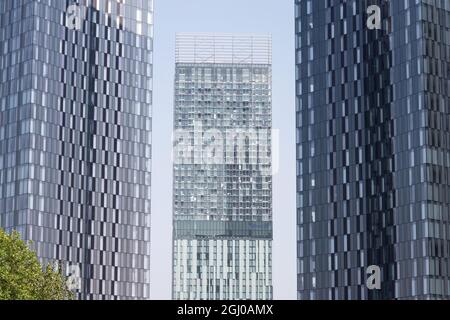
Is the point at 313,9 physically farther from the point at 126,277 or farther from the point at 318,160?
the point at 126,277

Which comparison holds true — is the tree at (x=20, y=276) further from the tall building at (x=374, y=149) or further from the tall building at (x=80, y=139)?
the tall building at (x=80, y=139)

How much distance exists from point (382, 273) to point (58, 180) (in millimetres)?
53418

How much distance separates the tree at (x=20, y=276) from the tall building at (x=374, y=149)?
213 ft

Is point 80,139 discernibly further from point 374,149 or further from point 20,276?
point 20,276

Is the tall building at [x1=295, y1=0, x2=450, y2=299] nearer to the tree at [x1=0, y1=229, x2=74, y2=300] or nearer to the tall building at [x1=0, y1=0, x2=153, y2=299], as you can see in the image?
the tall building at [x1=0, y1=0, x2=153, y2=299]

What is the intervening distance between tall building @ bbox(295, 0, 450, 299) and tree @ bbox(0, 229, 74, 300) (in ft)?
213

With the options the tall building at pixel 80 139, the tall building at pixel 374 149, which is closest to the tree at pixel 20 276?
the tall building at pixel 374 149

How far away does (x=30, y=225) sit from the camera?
15050 cm

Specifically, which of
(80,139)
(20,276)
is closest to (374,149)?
(80,139)

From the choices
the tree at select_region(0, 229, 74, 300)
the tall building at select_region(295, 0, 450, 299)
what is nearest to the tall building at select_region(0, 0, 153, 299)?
the tall building at select_region(295, 0, 450, 299)

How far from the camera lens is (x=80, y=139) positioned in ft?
527

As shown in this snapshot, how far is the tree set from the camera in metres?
63.8

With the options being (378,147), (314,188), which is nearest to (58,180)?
(314,188)

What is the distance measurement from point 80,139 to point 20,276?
96711 millimetres
